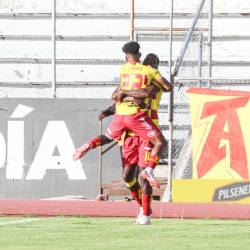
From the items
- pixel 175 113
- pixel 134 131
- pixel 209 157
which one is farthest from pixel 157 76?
pixel 175 113

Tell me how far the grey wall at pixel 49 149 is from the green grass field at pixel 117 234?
6244 millimetres

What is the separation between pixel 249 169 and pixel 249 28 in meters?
4.94

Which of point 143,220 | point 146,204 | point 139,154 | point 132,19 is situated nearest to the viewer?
point 143,220

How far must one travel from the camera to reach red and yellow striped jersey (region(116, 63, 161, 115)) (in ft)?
42.2

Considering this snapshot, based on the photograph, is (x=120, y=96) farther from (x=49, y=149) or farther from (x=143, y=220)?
(x=49, y=149)

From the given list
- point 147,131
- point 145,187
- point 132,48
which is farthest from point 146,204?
point 132,48

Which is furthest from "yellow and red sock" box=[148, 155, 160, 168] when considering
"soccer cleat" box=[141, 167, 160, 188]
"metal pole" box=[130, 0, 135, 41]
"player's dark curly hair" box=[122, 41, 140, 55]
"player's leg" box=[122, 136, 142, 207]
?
"metal pole" box=[130, 0, 135, 41]

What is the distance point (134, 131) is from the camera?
42.4ft

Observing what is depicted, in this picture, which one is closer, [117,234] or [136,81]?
[117,234]

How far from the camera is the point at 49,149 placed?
19.6 m

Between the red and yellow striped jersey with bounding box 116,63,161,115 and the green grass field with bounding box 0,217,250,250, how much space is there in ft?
4.40

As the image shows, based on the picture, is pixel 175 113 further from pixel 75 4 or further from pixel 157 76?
pixel 157 76

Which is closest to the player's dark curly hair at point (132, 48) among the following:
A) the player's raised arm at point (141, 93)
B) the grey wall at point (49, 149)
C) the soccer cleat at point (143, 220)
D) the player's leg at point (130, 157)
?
the player's raised arm at point (141, 93)

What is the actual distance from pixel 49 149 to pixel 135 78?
274 inches
